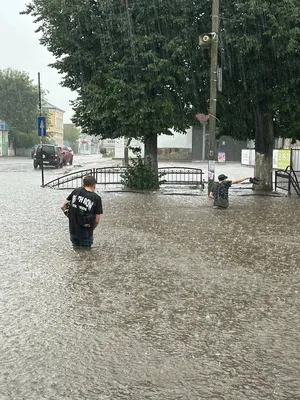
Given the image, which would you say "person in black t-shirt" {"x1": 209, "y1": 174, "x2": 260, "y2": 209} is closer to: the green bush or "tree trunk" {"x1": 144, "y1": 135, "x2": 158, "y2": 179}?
the green bush

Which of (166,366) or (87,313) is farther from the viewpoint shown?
(87,313)

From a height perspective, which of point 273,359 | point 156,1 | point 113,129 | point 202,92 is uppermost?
point 156,1

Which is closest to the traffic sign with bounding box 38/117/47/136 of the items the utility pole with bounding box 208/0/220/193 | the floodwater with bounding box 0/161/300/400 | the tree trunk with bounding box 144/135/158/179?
the tree trunk with bounding box 144/135/158/179

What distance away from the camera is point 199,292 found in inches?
243

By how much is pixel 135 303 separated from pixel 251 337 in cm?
150

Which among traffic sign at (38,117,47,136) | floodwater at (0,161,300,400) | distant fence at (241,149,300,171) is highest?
traffic sign at (38,117,47,136)

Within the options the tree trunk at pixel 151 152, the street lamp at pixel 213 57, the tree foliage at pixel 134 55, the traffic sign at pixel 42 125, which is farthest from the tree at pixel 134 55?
the traffic sign at pixel 42 125

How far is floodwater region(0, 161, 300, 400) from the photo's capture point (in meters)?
Answer: 3.75

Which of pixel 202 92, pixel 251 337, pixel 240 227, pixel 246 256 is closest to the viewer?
pixel 251 337

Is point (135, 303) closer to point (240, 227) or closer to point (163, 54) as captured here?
point (240, 227)

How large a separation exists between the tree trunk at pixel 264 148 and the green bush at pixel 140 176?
4.30m

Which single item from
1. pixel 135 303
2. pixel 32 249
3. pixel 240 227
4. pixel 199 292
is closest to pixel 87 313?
pixel 135 303

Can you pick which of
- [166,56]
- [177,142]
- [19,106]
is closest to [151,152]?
[166,56]

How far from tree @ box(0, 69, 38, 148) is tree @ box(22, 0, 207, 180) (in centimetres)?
6611
